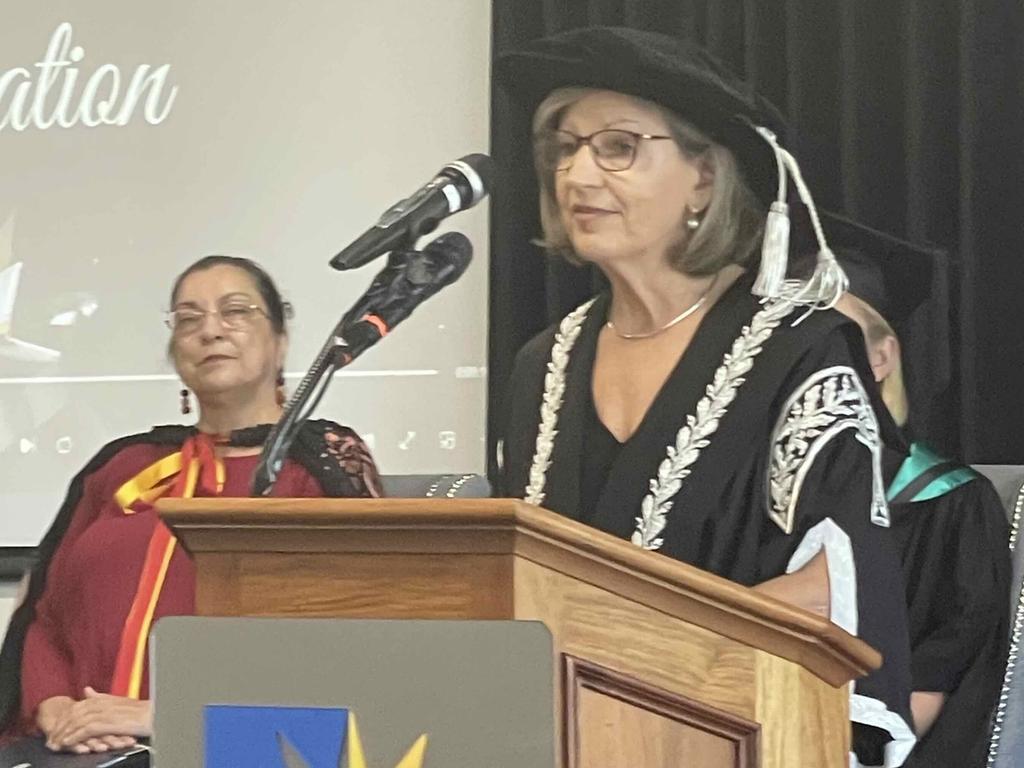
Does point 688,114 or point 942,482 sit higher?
point 688,114

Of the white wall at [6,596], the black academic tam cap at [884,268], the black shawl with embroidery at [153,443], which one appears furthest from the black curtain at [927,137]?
the white wall at [6,596]

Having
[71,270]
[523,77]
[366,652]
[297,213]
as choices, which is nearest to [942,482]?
[523,77]

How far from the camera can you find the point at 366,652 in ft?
3.36

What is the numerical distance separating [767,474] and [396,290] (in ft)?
1.40

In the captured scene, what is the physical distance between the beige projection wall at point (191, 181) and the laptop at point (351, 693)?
245cm

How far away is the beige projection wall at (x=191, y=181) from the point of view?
354 cm

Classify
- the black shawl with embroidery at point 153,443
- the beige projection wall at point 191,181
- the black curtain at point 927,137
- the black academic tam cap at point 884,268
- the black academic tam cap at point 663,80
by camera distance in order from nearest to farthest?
the black academic tam cap at point 663,80
the black shawl with embroidery at point 153,443
the black academic tam cap at point 884,268
the black curtain at point 927,137
the beige projection wall at point 191,181

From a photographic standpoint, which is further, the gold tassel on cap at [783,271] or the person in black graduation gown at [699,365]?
the gold tassel on cap at [783,271]

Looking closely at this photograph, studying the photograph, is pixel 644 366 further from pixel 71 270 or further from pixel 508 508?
pixel 71 270

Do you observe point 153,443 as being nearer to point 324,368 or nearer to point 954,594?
point 324,368

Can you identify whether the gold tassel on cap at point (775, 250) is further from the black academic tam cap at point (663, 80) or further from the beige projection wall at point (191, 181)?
the beige projection wall at point (191, 181)

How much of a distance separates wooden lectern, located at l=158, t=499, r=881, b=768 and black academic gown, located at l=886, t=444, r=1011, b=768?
1241 mm

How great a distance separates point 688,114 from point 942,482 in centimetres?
93

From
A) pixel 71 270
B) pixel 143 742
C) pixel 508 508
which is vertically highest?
pixel 71 270
